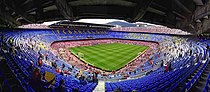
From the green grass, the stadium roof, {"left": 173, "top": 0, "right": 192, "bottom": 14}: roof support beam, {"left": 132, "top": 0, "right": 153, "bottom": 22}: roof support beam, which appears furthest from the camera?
the green grass

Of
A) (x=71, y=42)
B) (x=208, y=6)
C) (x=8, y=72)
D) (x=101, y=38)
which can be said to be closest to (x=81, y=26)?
(x=101, y=38)

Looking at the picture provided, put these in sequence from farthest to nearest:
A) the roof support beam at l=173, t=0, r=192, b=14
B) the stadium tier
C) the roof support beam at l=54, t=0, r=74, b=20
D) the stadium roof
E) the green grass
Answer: the green grass
the stadium tier
the stadium roof
the roof support beam at l=173, t=0, r=192, b=14
the roof support beam at l=54, t=0, r=74, b=20

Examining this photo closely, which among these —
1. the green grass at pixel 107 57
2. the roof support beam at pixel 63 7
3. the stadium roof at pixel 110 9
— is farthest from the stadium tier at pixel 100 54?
the roof support beam at pixel 63 7

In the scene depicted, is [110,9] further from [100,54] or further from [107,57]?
[100,54]

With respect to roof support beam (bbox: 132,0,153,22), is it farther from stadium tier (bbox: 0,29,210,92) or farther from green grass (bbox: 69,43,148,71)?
green grass (bbox: 69,43,148,71)

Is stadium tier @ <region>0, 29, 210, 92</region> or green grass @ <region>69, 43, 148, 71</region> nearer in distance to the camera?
stadium tier @ <region>0, 29, 210, 92</region>

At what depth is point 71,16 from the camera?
432cm

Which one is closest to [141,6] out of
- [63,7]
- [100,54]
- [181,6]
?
→ [181,6]

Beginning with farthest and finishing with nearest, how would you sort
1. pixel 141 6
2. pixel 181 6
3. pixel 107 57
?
pixel 107 57 < pixel 181 6 < pixel 141 6

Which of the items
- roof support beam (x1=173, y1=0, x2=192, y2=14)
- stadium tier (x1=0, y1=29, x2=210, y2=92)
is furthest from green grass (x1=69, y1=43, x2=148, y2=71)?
roof support beam (x1=173, y1=0, x2=192, y2=14)

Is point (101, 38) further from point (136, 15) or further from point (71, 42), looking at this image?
point (136, 15)

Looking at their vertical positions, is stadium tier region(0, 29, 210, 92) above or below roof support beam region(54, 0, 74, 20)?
below

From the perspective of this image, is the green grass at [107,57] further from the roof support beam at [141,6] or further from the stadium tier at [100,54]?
the roof support beam at [141,6]

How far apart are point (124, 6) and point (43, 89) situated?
416 centimetres
